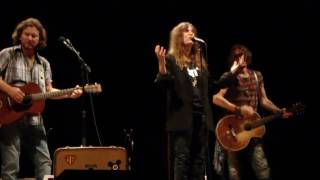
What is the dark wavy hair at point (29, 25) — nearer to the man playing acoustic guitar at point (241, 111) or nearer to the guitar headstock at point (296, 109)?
the man playing acoustic guitar at point (241, 111)

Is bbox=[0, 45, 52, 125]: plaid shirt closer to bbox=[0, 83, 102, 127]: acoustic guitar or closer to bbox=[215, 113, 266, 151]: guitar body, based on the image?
bbox=[0, 83, 102, 127]: acoustic guitar

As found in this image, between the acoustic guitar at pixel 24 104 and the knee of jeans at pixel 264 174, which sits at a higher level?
the acoustic guitar at pixel 24 104

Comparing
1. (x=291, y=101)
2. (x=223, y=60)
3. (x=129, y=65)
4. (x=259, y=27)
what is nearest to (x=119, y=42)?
(x=129, y=65)

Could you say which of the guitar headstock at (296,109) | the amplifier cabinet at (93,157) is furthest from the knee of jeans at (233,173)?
the amplifier cabinet at (93,157)

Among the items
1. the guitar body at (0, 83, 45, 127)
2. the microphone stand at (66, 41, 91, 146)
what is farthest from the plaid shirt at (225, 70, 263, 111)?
the guitar body at (0, 83, 45, 127)

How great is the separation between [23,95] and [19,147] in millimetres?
450

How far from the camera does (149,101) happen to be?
23.2 ft

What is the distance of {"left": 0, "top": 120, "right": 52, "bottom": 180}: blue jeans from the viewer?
14.3 feet

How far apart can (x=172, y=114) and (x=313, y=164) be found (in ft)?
10.4

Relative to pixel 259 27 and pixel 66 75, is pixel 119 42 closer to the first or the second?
pixel 66 75

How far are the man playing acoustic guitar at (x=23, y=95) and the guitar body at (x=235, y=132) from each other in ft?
6.18

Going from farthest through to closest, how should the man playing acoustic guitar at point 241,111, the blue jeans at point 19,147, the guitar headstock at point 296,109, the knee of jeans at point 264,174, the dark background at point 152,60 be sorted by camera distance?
1. the dark background at point 152,60
2. the guitar headstock at point 296,109
3. the man playing acoustic guitar at point 241,111
4. the knee of jeans at point 264,174
5. the blue jeans at point 19,147

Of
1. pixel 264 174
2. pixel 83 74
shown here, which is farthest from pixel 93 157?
pixel 264 174

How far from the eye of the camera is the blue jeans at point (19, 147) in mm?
4372
